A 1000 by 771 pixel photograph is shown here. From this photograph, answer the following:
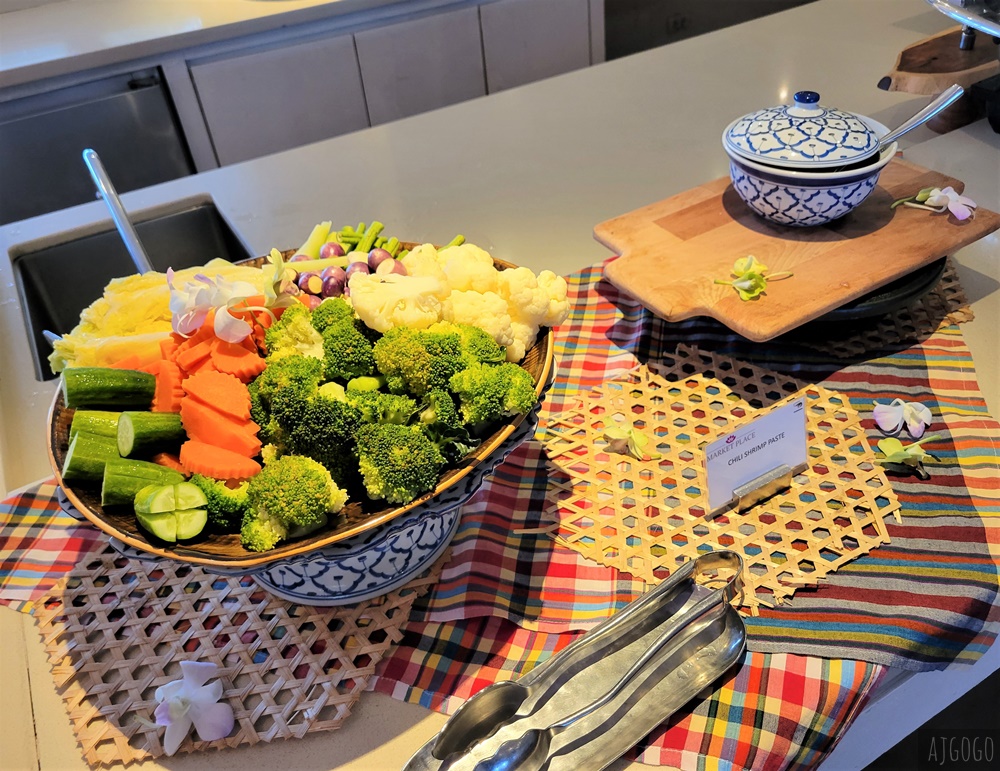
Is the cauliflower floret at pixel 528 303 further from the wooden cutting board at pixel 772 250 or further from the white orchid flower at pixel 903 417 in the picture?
the white orchid flower at pixel 903 417

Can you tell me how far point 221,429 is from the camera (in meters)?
0.67

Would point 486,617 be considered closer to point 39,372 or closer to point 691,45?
point 39,372

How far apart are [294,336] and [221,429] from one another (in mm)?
116

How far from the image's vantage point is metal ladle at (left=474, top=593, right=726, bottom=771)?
0.60 m

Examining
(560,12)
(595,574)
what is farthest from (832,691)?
(560,12)

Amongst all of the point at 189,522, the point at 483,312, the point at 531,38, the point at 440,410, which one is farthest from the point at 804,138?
the point at 531,38

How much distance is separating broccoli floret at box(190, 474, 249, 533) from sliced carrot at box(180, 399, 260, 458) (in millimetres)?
41

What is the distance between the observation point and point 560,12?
3.00m

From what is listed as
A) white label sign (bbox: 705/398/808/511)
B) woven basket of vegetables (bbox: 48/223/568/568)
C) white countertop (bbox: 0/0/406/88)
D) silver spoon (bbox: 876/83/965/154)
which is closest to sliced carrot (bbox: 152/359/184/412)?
woven basket of vegetables (bbox: 48/223/568/568)

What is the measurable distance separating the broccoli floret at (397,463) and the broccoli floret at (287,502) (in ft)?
0.12

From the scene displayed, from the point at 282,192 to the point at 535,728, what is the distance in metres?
1.21

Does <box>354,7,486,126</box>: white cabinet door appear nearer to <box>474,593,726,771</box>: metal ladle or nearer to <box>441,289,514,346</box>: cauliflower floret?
<box>441,289,514,346</box>: cauliflower floret

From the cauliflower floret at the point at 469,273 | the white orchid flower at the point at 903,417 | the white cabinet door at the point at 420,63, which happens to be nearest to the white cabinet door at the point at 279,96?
the white cabinet door at the point at 420,63

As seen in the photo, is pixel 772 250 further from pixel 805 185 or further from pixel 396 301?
pixel 396 301
